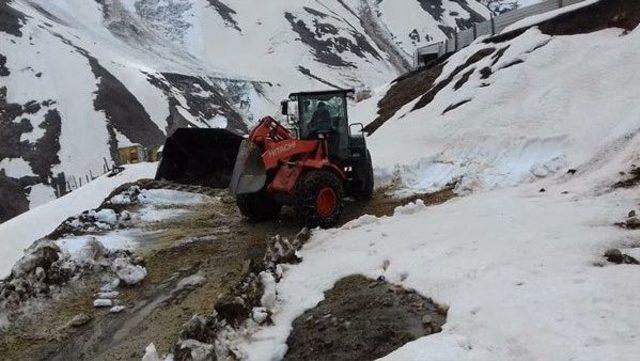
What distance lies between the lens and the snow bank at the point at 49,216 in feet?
58.0

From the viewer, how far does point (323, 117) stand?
38.8 feet

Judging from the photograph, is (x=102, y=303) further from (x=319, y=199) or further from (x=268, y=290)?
(x=319, y=199)

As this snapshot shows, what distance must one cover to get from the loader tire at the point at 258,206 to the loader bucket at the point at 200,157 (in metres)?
2.59

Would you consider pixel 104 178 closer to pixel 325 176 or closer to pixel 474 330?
pixel 325 176

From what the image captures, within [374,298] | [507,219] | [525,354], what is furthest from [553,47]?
[525,354]

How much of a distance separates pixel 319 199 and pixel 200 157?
5.03 metres

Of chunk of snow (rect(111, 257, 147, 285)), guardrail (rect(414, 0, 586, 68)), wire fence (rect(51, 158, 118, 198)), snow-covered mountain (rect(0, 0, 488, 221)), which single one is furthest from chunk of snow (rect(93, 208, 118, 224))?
wire fence (rect(51, 158, 118, 198))

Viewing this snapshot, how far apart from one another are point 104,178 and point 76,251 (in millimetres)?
15552

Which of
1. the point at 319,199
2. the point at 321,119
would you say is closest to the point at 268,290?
the point at 319,199

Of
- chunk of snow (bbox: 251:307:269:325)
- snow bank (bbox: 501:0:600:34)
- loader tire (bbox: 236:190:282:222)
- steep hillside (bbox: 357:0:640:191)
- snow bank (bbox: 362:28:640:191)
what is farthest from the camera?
snow bank (bbox: 501:0:600:34)

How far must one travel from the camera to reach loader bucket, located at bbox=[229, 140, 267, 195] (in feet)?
34.8

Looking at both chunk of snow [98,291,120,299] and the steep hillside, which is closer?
chunk of snow [98,291,120,299]

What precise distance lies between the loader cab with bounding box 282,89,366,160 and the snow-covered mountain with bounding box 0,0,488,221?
33.2 metres

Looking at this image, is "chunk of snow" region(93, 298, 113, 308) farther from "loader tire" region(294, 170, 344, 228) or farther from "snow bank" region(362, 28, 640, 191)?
"snow bank" region(362, 28, 640, 191)
